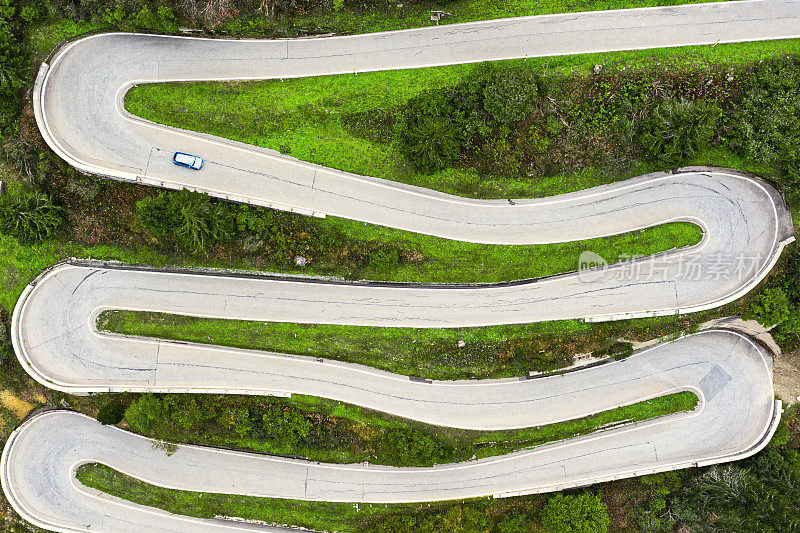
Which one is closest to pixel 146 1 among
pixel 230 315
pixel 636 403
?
pixel 230 315

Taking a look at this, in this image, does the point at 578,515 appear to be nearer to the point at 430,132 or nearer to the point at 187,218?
the point at 430,132

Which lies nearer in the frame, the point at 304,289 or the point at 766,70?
the point at 766,70

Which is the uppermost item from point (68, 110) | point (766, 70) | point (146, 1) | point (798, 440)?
point (146, 1)

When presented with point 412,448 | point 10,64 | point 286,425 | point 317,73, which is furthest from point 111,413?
point 317,73

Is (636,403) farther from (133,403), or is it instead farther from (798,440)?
(133,403)

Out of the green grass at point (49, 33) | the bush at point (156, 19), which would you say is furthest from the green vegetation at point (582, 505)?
the bush at point (156, 19)

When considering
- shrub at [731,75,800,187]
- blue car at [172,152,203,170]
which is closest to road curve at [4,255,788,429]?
blue car at [172,152,203,170]
